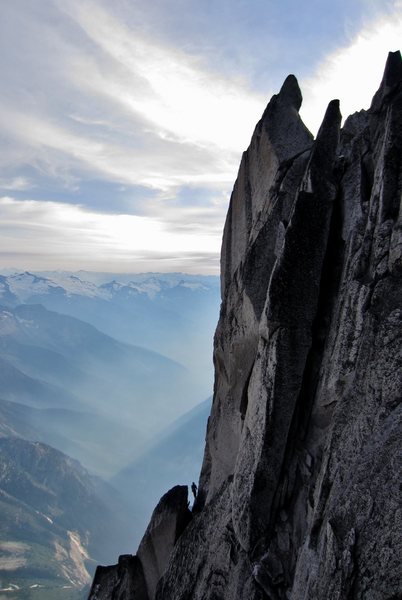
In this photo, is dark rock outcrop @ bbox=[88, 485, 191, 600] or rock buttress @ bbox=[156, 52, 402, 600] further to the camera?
dark rock outcrop @ bbox=[88, 485, 191, 600]

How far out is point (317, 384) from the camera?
14039mm

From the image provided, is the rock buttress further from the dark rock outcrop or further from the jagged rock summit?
the dark rock outcrop

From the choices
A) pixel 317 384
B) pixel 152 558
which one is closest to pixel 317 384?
pixel 317 384

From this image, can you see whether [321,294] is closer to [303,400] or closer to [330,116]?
[303,400]

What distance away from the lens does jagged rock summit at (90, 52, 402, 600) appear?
9.97 meters

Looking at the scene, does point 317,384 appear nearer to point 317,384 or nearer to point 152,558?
point 317,384

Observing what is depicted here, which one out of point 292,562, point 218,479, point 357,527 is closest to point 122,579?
point 218,479

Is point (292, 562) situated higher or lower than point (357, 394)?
lower

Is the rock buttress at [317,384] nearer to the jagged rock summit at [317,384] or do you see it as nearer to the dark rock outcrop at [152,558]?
the jagged rock summit at [317,384]

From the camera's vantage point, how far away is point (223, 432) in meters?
23.1

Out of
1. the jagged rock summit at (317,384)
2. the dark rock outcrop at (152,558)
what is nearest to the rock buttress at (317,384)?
the jagged rock summit at (317,384)

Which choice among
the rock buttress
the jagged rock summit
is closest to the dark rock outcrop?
the jagged rock summit

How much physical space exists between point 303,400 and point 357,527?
4.94 m

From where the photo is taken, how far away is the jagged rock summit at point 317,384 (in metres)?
9.97
